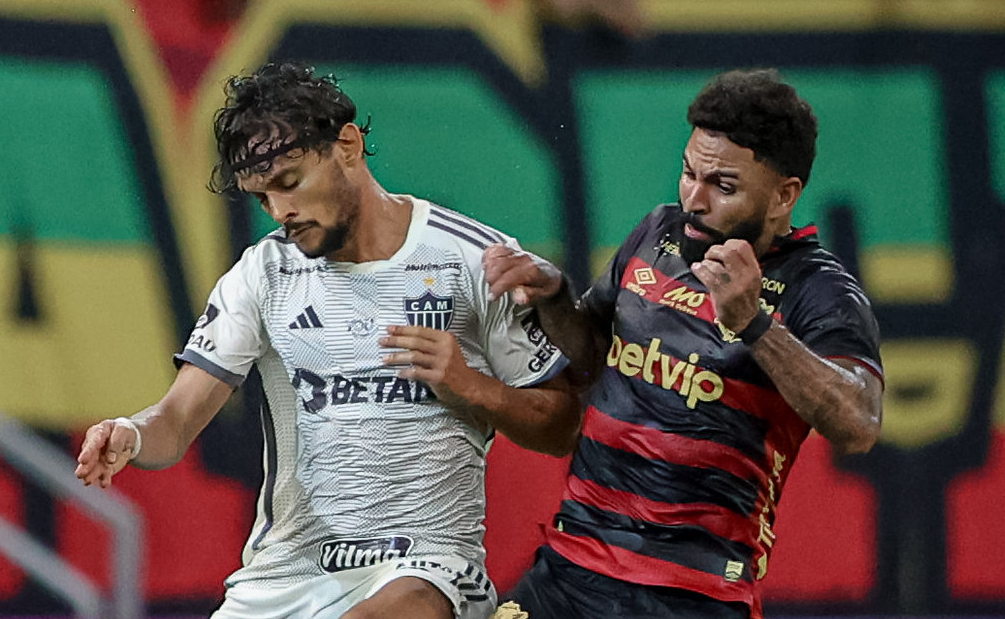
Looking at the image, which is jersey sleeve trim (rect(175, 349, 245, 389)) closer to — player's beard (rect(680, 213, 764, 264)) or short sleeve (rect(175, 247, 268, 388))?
short sleeve (rect(175, 247, 268, 388))

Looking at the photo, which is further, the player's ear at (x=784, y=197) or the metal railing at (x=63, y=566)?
the metal railing at (x=63, y=566)

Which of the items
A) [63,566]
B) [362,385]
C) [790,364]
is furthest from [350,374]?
[63,566]

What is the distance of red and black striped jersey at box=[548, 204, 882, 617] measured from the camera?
2.56 m

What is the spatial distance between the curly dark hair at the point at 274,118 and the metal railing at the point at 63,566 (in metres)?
0.99

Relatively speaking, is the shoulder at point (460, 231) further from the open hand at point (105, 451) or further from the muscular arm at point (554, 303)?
the open hand at point (105, 451)

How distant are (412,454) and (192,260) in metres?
1.83

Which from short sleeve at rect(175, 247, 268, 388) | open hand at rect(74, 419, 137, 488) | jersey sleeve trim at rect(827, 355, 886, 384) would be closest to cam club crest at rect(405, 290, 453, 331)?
short sleeve at rect(175, 247, 268, 388)

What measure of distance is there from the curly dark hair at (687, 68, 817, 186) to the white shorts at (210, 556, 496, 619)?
0.95m

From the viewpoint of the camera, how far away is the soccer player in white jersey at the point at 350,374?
2621mm

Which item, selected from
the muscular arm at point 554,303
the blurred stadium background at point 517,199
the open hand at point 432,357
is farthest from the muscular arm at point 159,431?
the blurred stadium background at point 517,199

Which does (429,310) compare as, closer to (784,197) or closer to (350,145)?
(350,145)

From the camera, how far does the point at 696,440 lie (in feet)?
8.46

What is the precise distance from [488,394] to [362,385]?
0.84 ft

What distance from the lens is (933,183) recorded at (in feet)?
14.2
